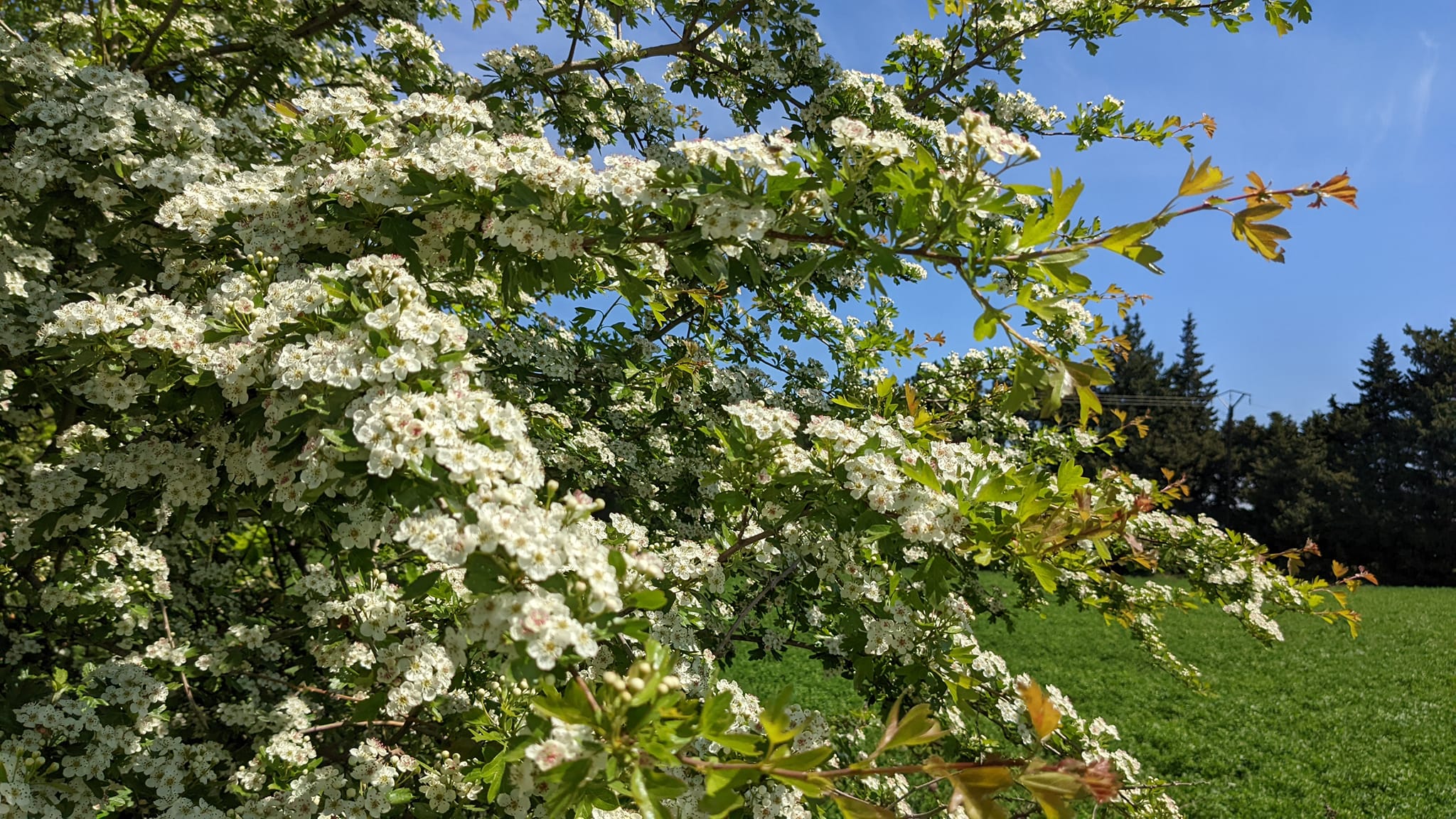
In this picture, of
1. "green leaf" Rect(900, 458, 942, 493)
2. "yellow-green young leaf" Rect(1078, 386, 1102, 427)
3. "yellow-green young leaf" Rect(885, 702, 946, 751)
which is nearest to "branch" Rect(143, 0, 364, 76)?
"green leaf" Rect(900, 458, 942, 493)

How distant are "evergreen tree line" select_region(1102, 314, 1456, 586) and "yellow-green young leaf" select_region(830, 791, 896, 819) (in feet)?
97.2

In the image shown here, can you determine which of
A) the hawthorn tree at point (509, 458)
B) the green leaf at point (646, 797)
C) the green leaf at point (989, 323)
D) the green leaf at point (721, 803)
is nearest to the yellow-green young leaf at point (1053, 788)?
the hawthorn tree at point (509, 458)

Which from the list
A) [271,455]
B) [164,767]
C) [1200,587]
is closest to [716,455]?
[271,455]

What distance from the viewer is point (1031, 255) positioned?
162cm

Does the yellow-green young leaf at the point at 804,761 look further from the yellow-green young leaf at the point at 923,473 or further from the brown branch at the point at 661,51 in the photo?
the brown branch at the point at 661,51

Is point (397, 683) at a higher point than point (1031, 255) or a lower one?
lower

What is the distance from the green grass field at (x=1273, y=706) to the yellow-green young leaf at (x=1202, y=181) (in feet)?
14.0

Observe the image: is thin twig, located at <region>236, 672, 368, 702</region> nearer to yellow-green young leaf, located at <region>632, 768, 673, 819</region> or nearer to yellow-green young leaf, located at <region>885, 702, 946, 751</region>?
yellow-green young leaf, located at <region>632, 768, 673, 819</region>

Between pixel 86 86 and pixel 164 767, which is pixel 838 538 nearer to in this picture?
pixel 164 767

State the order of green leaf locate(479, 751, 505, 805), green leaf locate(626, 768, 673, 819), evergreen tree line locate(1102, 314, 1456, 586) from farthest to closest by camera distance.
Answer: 1. evergreen tree line locate(1102, 314, 1456, 586)
2. green leaf locate(479, 751, 505, 805)
3. green leaf locate(626, 768, 673, 819)

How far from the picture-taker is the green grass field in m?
6.70

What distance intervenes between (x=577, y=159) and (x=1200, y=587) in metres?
3.40

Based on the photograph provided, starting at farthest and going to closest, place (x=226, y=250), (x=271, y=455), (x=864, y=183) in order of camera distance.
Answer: (x=226, y=250) → (x=864, y=183) → (x=271, y=455)

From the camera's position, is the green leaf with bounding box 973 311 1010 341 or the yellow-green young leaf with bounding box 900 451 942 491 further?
the yellow-green young leaf with bounding box 900 451 942 491
